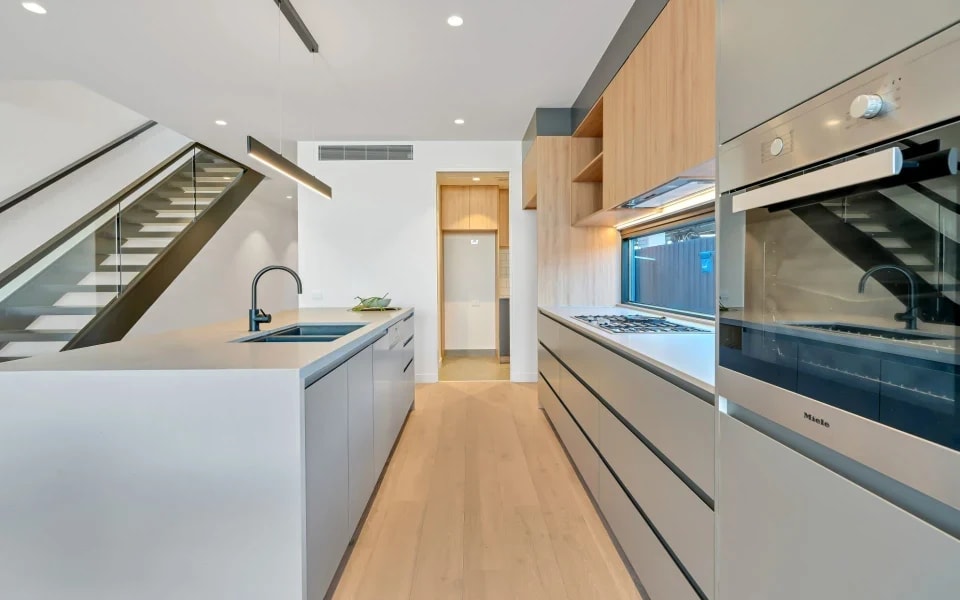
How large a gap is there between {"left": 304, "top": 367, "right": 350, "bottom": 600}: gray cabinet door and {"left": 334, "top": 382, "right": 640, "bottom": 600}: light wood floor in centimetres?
23

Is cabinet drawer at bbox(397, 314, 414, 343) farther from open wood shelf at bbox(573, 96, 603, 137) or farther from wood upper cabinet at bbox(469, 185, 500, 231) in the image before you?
wood upper cabinet at bbox(469, 185, 500, 231)

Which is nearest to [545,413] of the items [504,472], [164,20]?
[504,472]

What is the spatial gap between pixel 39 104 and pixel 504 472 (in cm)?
550

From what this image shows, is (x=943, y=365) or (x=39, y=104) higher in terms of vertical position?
(x=39, y=104)

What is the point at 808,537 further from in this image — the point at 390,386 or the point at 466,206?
the point at 466,206

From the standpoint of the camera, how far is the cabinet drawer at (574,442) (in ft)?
7.03

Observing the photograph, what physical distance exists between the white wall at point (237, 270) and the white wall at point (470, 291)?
3.09 meters

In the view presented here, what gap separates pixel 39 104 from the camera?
400 cm

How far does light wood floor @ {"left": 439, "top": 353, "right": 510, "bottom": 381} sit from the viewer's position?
5.15 metres

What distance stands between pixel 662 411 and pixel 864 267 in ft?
2.66

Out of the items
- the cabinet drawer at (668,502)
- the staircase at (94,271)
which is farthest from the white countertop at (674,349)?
the staircase at (94,271)

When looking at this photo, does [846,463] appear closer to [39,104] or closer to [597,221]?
[597,221]

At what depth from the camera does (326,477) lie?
151 centimetres

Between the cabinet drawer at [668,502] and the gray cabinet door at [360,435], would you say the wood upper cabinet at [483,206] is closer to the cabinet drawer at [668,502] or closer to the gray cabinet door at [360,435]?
the gray cabinet door at [360,435]
